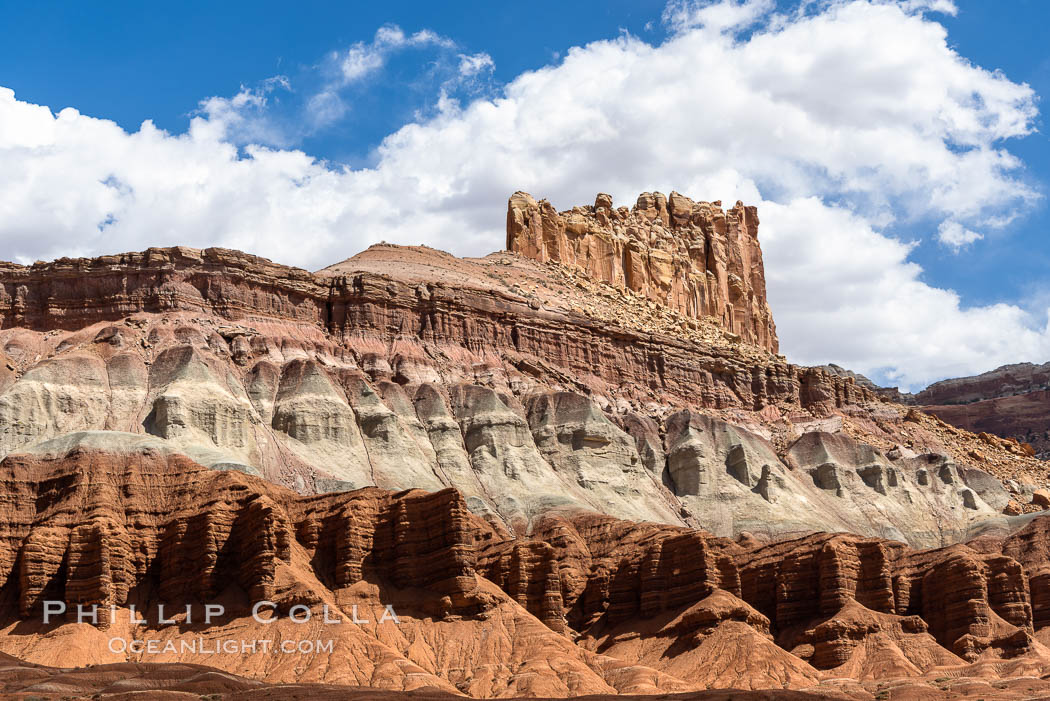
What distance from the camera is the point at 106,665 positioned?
233 ft

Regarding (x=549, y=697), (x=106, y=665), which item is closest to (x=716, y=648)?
(x=549, y=697)

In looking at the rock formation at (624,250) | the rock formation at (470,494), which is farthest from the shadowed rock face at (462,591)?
the rock formation at (624,250)

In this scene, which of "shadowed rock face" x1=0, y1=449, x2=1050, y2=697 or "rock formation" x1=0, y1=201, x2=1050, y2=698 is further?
"rock formation" x1=0, y1=201, x2=1050, y2=698

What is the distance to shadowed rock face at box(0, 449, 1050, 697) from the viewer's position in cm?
7862

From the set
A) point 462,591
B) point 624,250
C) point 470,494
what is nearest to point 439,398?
point 470,494

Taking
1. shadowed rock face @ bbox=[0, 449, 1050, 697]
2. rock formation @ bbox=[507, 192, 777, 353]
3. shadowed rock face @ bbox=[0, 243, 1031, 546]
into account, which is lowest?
shadowed rock face @ bbox=[0, 449, 1050, 697]

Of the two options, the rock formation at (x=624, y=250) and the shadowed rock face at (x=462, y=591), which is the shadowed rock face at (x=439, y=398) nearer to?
the shadowed rock face at (x=462, y=591)

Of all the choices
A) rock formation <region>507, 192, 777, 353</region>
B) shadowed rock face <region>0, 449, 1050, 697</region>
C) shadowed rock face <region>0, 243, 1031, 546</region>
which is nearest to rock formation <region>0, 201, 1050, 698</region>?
shadowed rock face <region>0, 449, 1050, 697</region>

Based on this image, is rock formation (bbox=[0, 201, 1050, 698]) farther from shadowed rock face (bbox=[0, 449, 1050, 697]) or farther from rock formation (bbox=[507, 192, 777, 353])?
rock formation (bbox=[507, 192, 777, 353])

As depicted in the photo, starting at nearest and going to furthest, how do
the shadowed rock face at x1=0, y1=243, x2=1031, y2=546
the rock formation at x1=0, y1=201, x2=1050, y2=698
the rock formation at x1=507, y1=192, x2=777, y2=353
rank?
the rock formation at x1=0, y1=201, x2=1050, y2=698 → the shadowed rock face at x1=0, y1=243, x2=1031, y2=546 → the rock formation at x1=507, y1=192, x2=777, y2=353

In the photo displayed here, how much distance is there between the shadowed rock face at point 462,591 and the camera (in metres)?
78.6

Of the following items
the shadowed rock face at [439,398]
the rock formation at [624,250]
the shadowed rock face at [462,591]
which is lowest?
the shadowed rock face at [462,591]

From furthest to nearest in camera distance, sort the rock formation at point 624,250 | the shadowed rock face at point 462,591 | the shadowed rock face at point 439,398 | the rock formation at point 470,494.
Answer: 1. the rock formation at point 624,250
2. the shadowed rock face at point 439,398
3. the rock formation at point 470,494
4. the shadowed rock face at point 462,591

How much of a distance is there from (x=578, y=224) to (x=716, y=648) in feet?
323
